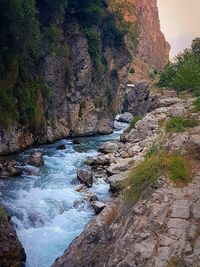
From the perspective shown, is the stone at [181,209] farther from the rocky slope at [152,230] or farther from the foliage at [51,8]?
the foliage at [51,8]

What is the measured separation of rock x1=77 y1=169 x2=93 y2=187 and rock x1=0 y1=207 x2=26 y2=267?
5733 mm

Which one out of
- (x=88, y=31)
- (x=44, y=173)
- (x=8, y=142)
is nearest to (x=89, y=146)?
(x=8, y=142)

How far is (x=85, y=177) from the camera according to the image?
Result: 17453mm

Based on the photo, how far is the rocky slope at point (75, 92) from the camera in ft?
84.2

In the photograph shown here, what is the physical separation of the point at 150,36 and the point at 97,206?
128350 millimetres

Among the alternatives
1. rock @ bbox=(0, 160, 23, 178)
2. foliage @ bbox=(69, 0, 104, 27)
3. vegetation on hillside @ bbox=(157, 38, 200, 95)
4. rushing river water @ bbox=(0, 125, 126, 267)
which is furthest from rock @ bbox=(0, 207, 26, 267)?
foliage @ bbox=(69, 0, 104, 27)

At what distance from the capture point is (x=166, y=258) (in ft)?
26.4

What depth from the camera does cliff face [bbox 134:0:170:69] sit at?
129450 mm

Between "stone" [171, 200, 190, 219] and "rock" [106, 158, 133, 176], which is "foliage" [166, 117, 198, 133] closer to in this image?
"stone" [171, 200, 190, 219]

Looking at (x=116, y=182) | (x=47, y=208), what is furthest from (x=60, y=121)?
(x=47, y=208)

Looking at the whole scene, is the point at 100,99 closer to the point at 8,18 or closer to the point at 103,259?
the point at 8,18

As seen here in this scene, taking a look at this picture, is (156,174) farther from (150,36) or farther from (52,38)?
(150,36)

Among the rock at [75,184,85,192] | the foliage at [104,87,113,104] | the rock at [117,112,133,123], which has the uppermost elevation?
the foliage at [104,87,113,104]

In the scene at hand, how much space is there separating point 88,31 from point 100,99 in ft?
21.8
